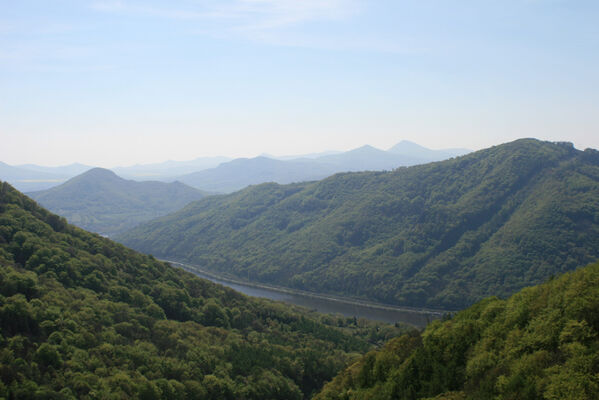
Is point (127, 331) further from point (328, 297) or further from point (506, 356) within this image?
point (328, 297)

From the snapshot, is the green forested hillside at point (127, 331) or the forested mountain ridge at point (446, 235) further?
the forested mountain ridge at point (446, 235)

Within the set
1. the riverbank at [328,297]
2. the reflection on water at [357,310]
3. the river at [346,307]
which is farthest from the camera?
the riverbank at [328,297]

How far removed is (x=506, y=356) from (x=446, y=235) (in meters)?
128

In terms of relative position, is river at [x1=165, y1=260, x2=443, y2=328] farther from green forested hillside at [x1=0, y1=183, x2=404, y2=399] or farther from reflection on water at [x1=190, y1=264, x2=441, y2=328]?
green forested hillside at [x1=0, y1=183, x2=404, y2=399]

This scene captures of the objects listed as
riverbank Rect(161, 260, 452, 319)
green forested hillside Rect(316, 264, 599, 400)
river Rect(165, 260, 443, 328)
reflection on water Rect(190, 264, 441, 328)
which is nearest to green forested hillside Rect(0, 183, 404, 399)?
green forested hillside Rect(316, 264, 599, 400)

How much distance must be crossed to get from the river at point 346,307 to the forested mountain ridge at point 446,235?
15.5ft

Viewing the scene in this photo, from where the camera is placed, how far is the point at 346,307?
410 ft

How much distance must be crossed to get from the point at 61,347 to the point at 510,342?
3440 centimetres

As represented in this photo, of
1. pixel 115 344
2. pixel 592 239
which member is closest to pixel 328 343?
pixel 115 344

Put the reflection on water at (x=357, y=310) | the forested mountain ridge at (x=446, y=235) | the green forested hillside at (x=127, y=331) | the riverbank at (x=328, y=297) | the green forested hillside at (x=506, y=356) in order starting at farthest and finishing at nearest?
the forested mountain ridge at (x=446, y=235)
the riverbank at (x=328, y=297)
the reflection on water at (x=357, y=310)
the green forested hillside at (x=127, y=331)
the green forested hillside at (x=506, y=356)

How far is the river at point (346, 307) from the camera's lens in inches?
4451

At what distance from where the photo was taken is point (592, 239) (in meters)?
127

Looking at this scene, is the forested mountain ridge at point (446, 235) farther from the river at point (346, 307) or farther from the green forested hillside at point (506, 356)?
the green forested hillside at point (506, 356)

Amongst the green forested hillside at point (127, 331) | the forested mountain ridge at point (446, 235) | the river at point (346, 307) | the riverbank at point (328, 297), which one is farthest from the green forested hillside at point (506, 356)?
the forested mountain ridge at point (446, 235)
